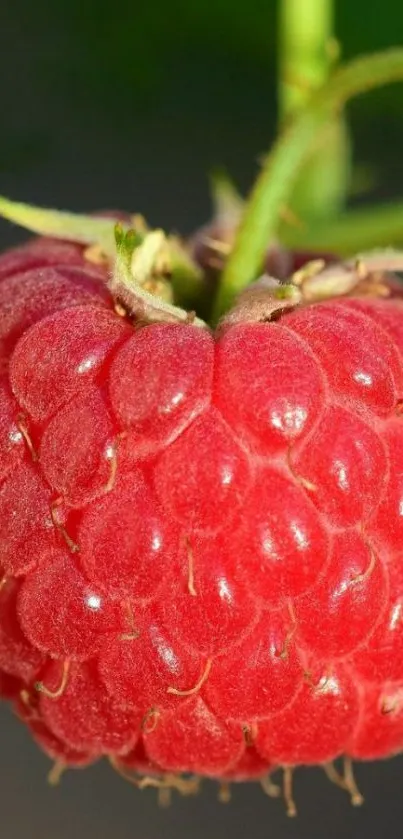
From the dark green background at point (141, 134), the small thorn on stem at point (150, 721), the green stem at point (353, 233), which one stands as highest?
the green stem at point (353, 233)

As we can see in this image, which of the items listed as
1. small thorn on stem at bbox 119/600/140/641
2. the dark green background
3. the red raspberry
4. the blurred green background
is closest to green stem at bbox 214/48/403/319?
the red raspberry

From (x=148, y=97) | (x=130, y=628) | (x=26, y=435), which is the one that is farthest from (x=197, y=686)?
(x=148, y=97)

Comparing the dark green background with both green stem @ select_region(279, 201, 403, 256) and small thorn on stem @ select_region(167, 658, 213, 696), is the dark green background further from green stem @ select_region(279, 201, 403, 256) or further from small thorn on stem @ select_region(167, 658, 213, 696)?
small thorn on stem @ select_region(167, 658, 213, 696)

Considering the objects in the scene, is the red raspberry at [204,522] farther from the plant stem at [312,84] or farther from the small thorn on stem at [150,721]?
the plant stem at [312,84]

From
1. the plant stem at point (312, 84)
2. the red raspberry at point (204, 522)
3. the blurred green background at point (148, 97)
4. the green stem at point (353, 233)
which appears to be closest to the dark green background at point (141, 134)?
the blurred green background at point (148, 97)

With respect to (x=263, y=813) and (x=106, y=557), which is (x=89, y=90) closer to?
(x=263, y=813)

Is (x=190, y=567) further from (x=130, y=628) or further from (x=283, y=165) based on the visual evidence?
(x=283, y=165)

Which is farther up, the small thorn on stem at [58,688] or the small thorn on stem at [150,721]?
the small thorn on stem at [58,688]

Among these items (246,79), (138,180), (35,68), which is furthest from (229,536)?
(138,180)
